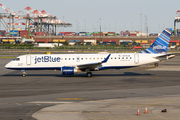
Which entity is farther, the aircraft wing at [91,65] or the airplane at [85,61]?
the airplane at [85,61]

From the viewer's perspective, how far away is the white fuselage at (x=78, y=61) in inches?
1529

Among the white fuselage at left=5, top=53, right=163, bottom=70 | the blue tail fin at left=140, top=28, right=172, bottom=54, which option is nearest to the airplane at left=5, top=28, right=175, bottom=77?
the white fuselage at left=5, top=53, right=163, bottom=70

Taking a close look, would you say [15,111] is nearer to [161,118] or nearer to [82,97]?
[82,97]

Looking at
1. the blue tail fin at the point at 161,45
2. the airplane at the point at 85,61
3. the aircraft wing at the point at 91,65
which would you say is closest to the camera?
the aircraft wing at the point at 91,65

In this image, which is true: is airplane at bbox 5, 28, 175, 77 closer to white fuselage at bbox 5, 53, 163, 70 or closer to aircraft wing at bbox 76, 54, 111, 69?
white fuselage at bbox 5, 53, 163, 70

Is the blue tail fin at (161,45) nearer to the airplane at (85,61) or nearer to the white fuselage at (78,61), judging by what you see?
the airplane at (85,61)

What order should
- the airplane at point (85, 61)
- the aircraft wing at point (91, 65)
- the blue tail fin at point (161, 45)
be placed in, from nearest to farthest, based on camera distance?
the aircraft wing at point (91, 65)
the airplane at point (85, 61)
the blue tail fin at point (161, 45)

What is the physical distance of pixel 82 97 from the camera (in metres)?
23.6

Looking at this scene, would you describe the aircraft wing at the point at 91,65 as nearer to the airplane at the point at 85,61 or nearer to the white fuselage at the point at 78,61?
the airplane at the point at 85,61

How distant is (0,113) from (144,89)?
638 inches

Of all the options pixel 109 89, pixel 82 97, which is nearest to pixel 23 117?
pixel 82 97

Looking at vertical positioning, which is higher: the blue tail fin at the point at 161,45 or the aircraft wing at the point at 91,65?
the blue tail fin at the point at 161,45

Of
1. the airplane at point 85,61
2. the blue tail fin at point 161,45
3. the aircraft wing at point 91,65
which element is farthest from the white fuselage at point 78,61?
the blue tail fin at point 161,45

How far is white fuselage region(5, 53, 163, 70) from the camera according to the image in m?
38.8
